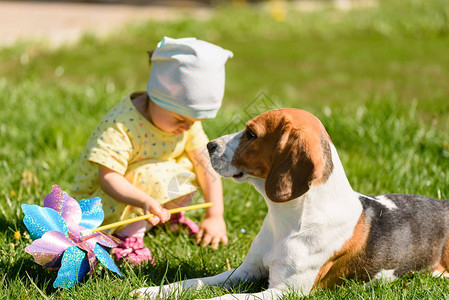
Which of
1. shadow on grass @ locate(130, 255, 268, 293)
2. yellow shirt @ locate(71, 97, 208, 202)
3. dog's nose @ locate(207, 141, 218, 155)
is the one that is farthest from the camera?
yellow shirt @ locate(71, 97, 208, 202)

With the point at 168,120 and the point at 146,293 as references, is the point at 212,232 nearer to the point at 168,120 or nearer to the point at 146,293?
the point at 168,120

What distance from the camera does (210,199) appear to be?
11.5 feet

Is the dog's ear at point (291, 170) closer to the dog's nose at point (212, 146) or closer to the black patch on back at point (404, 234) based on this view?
the dog's nose at point (212, 146)

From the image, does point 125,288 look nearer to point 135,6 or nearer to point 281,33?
point 281,33

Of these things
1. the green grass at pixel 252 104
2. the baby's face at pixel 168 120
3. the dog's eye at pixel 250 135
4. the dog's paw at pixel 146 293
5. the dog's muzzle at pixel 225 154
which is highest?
the dog's eye at pixel 250 135

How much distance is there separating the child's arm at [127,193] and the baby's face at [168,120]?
0.38 meters

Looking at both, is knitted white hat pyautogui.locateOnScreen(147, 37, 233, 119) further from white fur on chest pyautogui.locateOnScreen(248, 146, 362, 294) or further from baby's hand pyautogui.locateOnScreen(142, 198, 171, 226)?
white fur on chest pyautogui.locateOnScreen(248, 146, 362, 294)

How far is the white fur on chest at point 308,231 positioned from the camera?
2572 millimetres

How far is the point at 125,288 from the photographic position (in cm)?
264

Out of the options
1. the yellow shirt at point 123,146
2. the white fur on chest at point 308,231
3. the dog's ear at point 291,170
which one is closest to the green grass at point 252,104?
the white fur on chest at point 308,231

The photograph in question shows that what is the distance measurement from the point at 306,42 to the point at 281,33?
655mm

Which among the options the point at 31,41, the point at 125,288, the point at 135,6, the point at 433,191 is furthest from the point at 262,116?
the point at 135,6

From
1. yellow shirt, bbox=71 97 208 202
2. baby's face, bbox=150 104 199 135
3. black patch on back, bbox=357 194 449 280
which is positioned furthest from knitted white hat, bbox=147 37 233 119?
black patch on back, bbox=357 194 449 280

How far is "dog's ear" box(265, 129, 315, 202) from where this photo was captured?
2400 mm
